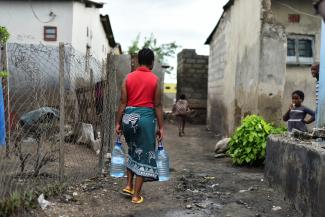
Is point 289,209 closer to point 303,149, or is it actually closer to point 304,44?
point 303,149

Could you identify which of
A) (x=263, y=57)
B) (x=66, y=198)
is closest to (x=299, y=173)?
(x=66, y=198)

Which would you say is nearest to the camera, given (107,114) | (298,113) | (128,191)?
(128,191)

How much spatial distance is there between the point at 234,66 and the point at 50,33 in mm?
6891

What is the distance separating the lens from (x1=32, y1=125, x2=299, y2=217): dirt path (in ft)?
15.2

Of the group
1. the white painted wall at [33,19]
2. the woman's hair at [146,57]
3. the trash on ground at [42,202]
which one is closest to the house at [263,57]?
the woman's hair at [146,57]

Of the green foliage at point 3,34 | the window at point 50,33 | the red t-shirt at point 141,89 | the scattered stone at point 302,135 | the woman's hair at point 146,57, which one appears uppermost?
the window at point 50,33

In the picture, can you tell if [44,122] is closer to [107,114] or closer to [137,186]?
[137,186]

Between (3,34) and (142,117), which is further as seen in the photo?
(142,117)

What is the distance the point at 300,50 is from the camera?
1136cm

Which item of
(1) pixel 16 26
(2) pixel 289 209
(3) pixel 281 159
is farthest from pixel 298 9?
(1) pixel 16 26

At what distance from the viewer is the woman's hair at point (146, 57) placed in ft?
16.3

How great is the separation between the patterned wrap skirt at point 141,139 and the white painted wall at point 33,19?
35.7 ft

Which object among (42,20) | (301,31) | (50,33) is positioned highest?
(42,20)

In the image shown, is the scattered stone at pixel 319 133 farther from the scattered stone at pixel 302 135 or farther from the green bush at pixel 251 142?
the green bush at pixel 251 142
